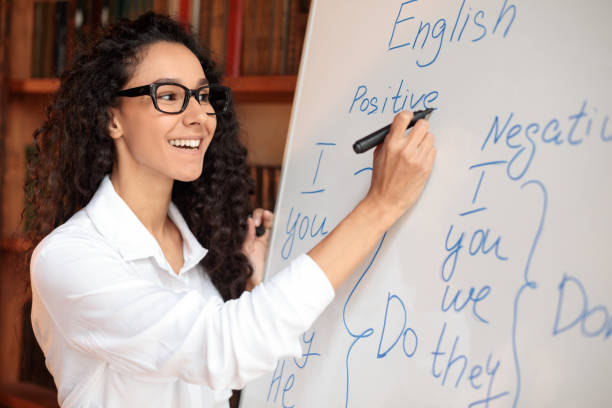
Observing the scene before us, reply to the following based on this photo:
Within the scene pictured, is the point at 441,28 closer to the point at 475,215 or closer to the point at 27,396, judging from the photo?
the point at 475,215

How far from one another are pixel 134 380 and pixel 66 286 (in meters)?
0.23

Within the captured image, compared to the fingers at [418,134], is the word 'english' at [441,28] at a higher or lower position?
higher

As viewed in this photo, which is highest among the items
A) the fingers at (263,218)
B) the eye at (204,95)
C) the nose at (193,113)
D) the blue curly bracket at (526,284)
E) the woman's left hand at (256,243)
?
the eye at (204,95)

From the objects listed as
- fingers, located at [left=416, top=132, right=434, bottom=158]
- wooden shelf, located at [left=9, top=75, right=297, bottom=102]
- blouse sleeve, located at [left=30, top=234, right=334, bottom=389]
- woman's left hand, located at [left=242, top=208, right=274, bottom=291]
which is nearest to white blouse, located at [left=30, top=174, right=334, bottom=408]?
blouse sleeve, located at [left=30, top=234, right=334, bottom=389]

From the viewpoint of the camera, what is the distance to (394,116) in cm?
83

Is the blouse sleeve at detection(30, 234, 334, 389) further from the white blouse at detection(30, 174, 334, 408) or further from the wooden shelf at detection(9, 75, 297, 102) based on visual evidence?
the wooden shelf at detection(9, 75, 297, 102)

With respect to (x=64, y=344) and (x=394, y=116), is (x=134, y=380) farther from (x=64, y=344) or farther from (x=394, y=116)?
(x=394, y=116)

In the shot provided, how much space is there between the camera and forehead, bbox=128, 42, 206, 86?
987 millimetres

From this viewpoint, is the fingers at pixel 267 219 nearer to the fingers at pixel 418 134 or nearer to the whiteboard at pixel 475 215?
the whiteboard at pixel 475 215

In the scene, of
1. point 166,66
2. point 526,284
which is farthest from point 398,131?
point 166,66

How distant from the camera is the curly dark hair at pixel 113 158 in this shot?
1061 mm

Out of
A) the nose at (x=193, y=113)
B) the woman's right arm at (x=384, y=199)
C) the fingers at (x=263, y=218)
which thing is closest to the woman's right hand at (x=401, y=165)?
the woman's right arm at (x=384, y=199)

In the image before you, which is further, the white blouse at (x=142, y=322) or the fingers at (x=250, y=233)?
the fingers at (x=250, y=233)

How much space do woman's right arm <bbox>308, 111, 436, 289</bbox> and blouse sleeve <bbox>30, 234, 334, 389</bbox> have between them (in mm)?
34
